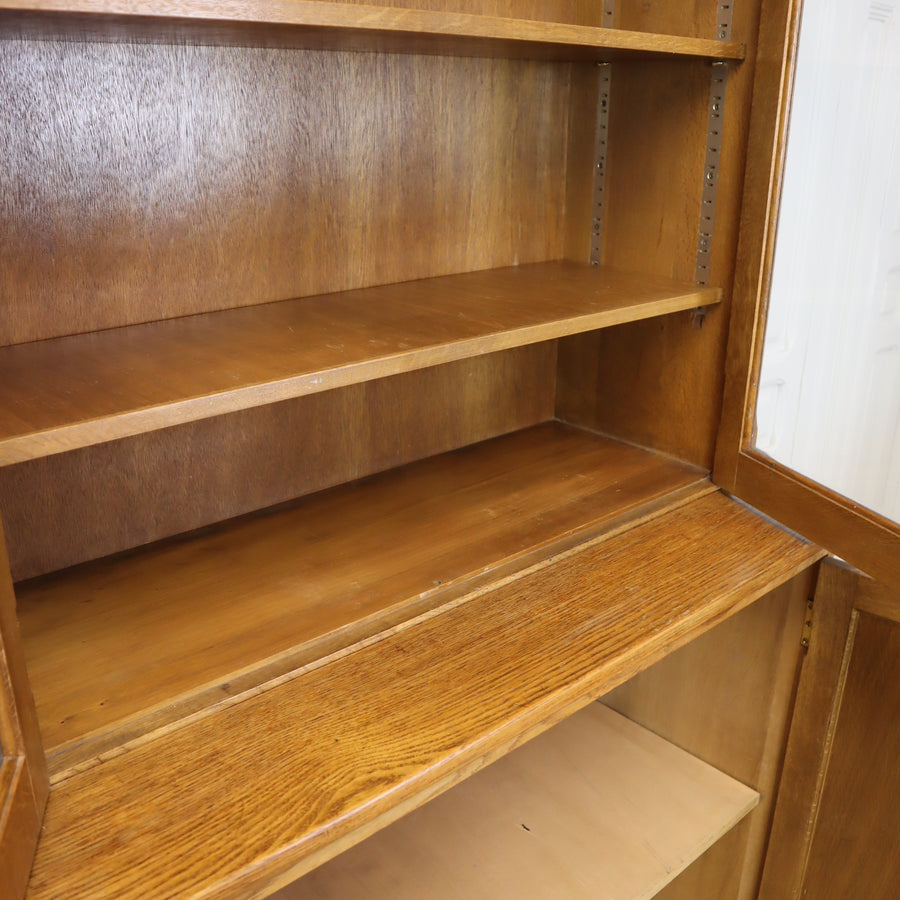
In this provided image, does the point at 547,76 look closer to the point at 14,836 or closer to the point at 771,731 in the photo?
the point at 771,731

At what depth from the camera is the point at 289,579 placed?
116cm

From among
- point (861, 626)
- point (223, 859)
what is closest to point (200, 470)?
point (223, 859)

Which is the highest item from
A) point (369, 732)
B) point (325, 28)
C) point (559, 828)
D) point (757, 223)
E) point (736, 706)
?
point (325, 28)

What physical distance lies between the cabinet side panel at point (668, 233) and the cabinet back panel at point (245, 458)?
0.19 metres

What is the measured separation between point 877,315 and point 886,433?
0.18 meters

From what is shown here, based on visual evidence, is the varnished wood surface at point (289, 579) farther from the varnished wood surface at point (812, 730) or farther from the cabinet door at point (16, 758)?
the varnished wood surface at point (812, 730)

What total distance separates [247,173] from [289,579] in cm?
56

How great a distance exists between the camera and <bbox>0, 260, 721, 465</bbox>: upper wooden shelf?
33.4 inches

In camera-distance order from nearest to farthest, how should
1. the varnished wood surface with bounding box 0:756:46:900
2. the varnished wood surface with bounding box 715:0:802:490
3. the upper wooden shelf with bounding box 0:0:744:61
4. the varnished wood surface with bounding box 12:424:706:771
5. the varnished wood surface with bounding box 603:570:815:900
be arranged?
1. the varnished wood surface with bounding box 0:756:46:900
2. the upper wooden shelf with bounding box 0:0:744:61
3. the varnished wood surface with bounding box 12:424:706:771
4. the varnished wood surface with bounding box 715:0:802:490
5. the varnished wood surface with bounding box 603:570:815:900

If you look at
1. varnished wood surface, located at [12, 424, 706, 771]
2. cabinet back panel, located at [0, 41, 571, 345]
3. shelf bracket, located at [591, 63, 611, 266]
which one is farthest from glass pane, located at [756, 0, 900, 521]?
cabinet back panel, located at [0, 41, 571, 345]

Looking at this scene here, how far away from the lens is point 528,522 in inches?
52.6

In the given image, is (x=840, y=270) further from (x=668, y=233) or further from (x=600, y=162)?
(x=600, y=162)

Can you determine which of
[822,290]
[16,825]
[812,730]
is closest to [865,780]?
[812,730]

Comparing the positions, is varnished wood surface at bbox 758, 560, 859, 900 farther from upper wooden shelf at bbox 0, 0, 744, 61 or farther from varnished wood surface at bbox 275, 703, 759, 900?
upper wooden shelf at bbox 0, 0, 744, 61
